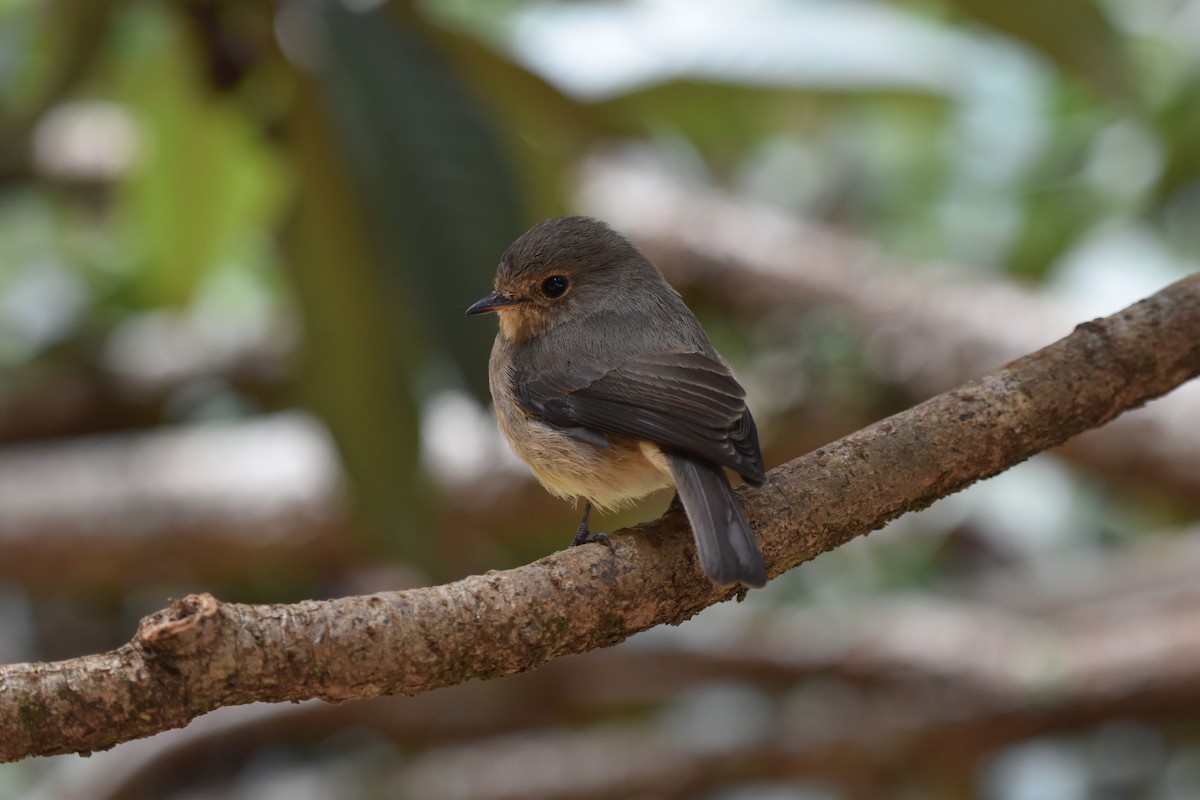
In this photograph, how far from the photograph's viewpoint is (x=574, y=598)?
1.59 m

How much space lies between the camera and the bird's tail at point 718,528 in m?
1.57

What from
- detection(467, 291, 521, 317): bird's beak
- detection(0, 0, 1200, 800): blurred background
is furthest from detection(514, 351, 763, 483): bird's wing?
detection(0, 0, 1200, 800): blurred background

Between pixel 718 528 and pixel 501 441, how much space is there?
2.55 m

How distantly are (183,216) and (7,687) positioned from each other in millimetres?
3039

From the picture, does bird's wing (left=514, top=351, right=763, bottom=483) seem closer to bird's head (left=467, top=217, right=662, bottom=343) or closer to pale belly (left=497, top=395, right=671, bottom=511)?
pale belly (left=497, top=395, right=671, bottom=511)

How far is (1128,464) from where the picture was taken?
158 inches

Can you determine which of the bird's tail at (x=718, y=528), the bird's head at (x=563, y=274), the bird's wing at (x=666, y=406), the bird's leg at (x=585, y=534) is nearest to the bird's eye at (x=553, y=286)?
the bird's head at (x=563, y=274)

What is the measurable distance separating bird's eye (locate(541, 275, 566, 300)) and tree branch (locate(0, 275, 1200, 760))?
58 centimetres

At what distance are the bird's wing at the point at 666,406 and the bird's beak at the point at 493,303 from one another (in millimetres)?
143

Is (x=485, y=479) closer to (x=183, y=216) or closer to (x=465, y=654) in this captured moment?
(x=183, y=216)

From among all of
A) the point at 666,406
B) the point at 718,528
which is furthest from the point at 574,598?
the point at 666,406

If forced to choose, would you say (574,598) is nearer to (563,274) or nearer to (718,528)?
(718,528)

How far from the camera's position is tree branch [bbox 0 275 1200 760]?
1.41 m

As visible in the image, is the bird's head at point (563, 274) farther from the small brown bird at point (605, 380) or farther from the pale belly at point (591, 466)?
the pale belly at point (591, 466)
